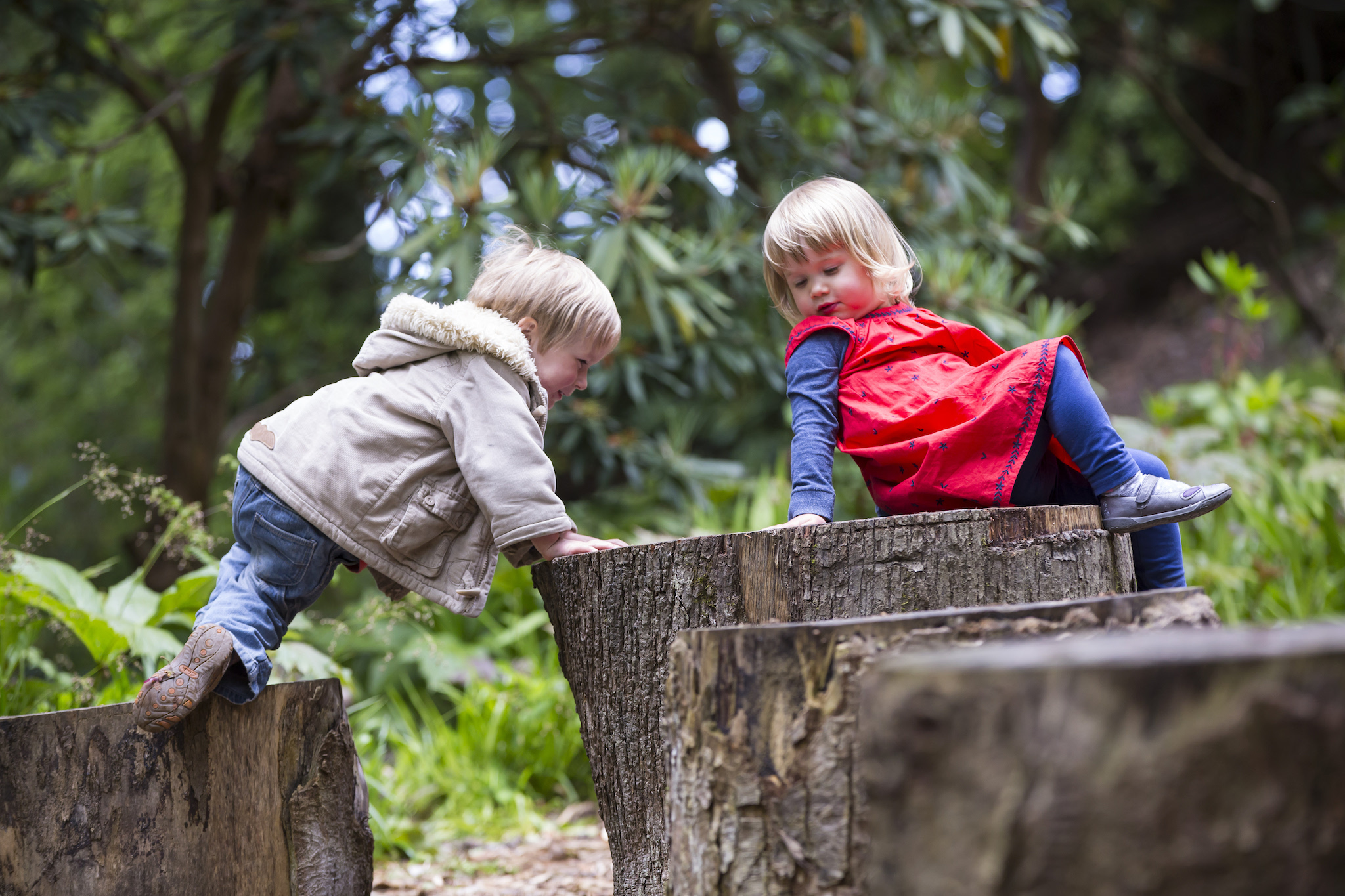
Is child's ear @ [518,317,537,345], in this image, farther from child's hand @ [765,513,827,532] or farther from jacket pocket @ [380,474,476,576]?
child's hand @ [765,513,827,532]

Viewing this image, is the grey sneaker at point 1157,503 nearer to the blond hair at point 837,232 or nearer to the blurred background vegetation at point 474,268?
the blond hair at point 837,232

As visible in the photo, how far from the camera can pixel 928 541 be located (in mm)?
1456

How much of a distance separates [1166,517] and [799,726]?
36.4 inches

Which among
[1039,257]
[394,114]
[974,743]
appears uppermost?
[394,114]

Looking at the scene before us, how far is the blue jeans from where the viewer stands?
5.16 ft

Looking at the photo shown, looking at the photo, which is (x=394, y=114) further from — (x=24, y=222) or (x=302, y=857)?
(x=302, y=857)

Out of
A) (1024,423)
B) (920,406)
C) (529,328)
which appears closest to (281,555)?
(529,328)

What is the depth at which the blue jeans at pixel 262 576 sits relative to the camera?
1.57 meters

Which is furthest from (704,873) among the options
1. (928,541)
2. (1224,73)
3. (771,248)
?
(1224,73)

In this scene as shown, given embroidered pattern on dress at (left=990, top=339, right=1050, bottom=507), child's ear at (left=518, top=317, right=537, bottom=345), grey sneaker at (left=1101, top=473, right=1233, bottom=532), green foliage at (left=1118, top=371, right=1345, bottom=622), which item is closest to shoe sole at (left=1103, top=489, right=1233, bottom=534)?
grey sneaker at (left=1101, top=473, right=1233, bottom=532)

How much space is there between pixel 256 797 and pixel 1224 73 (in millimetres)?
7523

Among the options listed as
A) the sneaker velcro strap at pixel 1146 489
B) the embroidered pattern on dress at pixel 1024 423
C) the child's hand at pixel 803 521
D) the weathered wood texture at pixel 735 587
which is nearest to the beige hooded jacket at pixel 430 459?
the weathered wood texture at pixel 735 587

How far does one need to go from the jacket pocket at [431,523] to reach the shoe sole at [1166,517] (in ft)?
3.57

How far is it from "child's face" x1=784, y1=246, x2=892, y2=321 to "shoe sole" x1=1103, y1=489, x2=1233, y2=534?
609 millimetres
